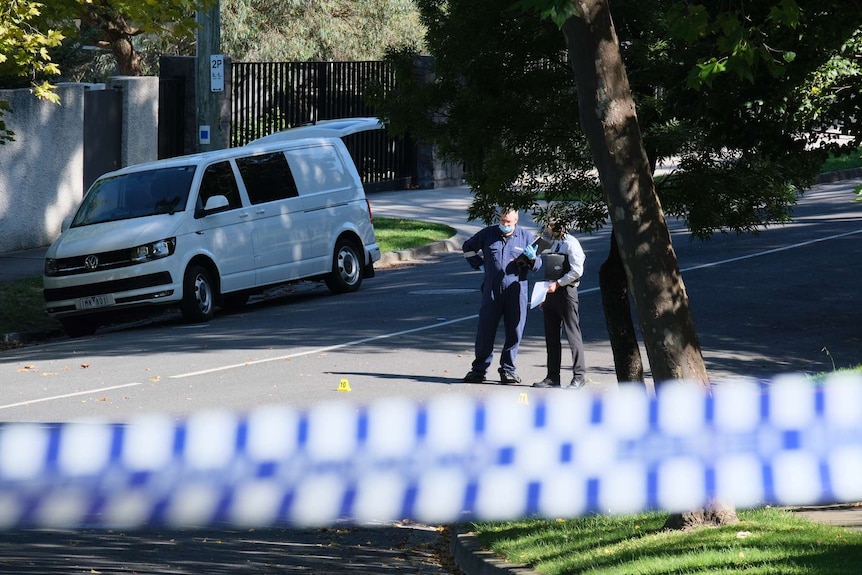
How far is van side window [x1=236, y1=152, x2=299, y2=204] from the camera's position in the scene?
18.1 m

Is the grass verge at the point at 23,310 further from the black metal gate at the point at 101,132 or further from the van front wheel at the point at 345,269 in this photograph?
the black metal gate at the point at 101,132

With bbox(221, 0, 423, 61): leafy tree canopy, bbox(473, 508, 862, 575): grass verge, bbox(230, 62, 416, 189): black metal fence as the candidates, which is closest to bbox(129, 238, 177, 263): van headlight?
bbox(473, 508, 862, 575): grass verge

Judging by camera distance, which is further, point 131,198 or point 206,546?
point 131,198

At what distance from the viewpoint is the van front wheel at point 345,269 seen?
19.0 meters

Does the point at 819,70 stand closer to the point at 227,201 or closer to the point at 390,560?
the point at 390,560

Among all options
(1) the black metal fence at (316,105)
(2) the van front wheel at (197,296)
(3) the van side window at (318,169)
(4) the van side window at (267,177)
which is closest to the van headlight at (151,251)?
(2) the van front wheel at (197,296)

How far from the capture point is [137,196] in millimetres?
17641

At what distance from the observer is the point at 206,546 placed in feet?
25.1

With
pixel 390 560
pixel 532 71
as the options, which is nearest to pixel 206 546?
pixel 390 560

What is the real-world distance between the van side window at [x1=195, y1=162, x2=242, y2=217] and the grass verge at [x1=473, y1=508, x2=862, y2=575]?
10356mm

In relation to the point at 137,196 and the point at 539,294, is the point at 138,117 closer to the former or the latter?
the point at 137,196

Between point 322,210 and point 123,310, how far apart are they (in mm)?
3249

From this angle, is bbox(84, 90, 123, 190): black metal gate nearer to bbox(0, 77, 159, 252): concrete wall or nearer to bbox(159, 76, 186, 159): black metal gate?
bbox(0, 77, 159, 252): concrete wall

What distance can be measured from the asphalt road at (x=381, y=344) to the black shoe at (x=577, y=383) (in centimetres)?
12
